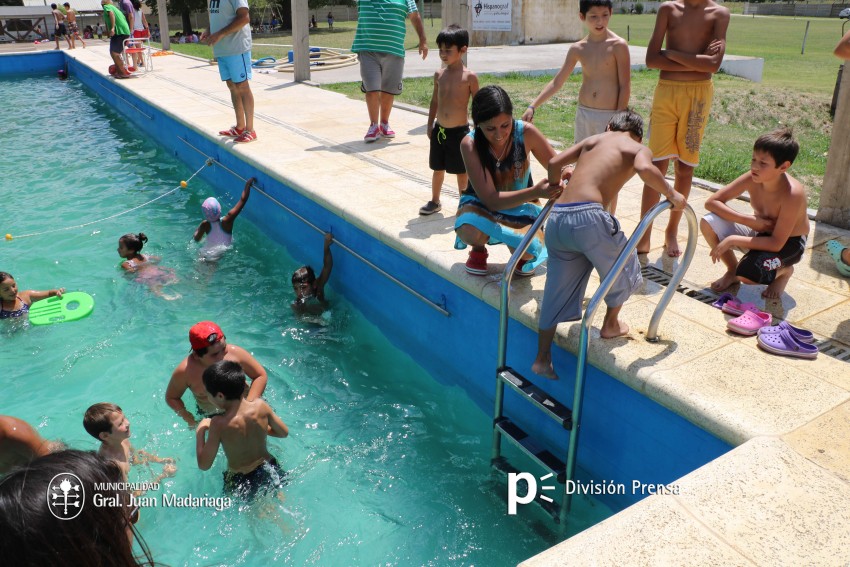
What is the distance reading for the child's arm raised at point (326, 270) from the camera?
6.36 metres

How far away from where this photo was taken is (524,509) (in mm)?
3975

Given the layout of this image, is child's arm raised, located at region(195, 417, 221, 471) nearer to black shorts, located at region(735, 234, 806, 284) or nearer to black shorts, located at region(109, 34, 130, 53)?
black shorts, located at region(735, 234, 806, 284)

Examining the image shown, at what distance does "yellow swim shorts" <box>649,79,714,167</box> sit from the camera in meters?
5.01

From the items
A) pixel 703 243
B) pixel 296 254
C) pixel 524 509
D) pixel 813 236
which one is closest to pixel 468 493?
pixel 524 509

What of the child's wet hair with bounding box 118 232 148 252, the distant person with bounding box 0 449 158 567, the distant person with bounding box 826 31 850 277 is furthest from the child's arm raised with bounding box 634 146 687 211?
the child's wet hair with bounding box 118 232 148 252

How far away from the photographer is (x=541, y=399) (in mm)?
3639

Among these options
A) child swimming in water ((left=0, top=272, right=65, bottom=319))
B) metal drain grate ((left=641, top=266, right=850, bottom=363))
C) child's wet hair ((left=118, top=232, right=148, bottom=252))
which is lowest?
child swimming in water ((left=0, top=272, right=65, bottom=319))

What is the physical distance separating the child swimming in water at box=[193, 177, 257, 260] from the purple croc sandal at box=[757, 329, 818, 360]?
5351 millimetres

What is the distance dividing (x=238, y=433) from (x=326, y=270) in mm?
2793

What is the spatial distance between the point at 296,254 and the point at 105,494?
6.45 meters


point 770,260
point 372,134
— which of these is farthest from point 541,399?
point 372,134

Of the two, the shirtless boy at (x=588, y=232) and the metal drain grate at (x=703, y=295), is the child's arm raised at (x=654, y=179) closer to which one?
the shirtless boy at (x=588, y=232)

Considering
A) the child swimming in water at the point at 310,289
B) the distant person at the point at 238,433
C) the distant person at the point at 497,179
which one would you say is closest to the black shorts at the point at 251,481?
the distant person at the point at 238,433

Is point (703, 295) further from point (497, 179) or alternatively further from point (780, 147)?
point (497, 179)
